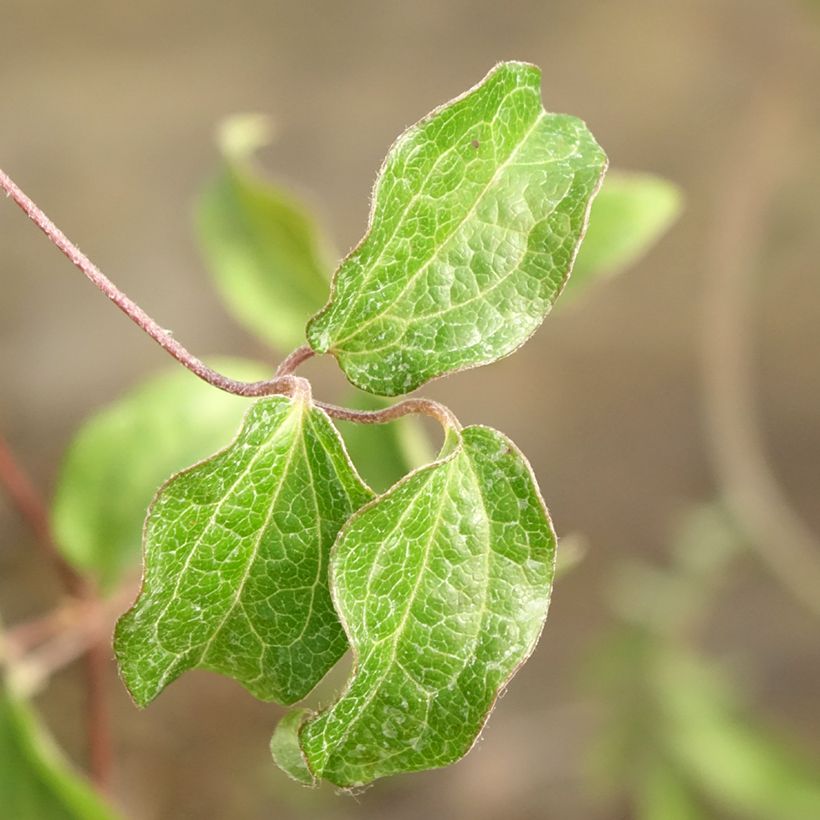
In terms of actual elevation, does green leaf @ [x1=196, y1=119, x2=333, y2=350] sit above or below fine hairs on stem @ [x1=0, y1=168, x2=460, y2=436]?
below

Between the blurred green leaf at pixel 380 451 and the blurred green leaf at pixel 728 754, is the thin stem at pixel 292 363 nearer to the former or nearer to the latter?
the blurred green leaf at pixel 380 451

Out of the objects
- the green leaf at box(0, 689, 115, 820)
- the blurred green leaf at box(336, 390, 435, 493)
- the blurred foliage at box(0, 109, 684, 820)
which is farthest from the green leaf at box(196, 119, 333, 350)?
the green leaf at box(0, 689, 115, 820)

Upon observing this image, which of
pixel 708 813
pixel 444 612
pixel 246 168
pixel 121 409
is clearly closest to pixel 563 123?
pixel 444 612

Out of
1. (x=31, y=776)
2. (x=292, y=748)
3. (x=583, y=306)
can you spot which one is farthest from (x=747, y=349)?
(x=292, y=748)

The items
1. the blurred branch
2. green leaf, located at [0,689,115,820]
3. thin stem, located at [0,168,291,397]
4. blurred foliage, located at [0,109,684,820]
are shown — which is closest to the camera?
thin stem, located at [0,168,291,397]

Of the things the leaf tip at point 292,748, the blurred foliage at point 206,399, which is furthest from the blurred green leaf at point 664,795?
the leaf tip at point 292,748

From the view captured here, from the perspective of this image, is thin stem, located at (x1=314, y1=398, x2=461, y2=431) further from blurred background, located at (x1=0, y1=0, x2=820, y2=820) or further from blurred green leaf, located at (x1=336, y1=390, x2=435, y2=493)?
blurred background, located at (x1=0, y1=0, x2=820, y2=820)
